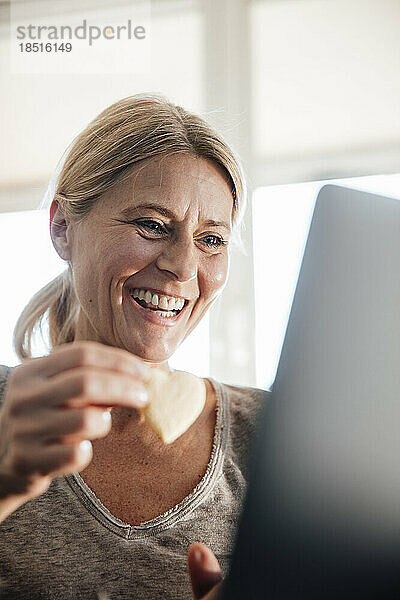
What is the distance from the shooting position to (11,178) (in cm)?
332

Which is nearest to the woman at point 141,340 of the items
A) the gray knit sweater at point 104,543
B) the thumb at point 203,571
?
the gray knit sweater at point 104,543

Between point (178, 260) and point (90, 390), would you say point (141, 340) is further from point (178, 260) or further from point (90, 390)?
point (90, 390)

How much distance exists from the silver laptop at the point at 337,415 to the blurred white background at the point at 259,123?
253 cm

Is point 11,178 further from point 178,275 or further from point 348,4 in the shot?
point 178,275

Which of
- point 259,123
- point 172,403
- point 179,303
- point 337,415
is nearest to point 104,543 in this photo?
point 172,403

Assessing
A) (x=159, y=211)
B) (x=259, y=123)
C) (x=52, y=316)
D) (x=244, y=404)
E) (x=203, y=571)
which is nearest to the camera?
(x=203, y=571)

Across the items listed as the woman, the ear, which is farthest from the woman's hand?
the ear

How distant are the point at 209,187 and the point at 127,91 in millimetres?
2354

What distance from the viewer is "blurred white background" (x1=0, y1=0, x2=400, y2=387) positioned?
9.52 feet

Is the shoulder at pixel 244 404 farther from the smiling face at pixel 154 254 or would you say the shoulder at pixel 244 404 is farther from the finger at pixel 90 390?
the finger at pixel 90 390

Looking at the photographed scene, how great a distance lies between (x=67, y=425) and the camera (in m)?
0.39

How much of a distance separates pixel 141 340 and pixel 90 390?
0.66 meters

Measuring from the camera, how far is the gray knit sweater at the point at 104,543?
880 millimetres

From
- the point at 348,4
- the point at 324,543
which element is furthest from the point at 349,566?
the point at 348,4
